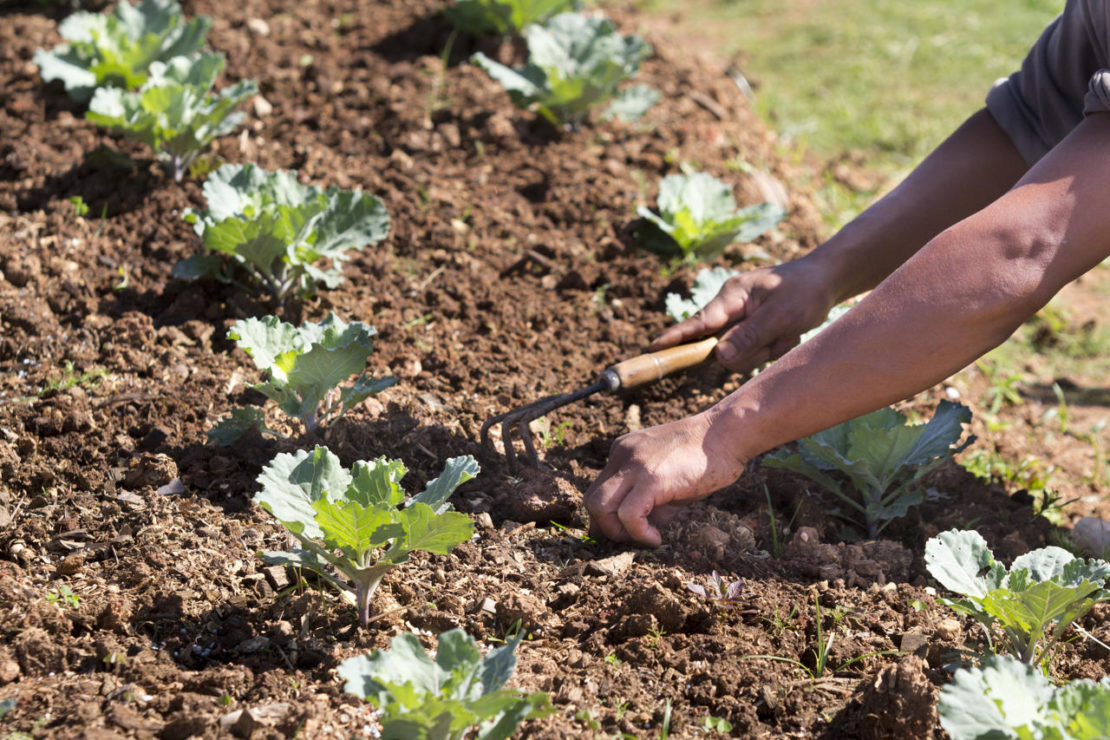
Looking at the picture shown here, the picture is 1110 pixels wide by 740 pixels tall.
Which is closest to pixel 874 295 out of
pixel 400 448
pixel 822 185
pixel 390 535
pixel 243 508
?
pixel 390 535

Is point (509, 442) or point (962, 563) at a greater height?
point (962, 563)

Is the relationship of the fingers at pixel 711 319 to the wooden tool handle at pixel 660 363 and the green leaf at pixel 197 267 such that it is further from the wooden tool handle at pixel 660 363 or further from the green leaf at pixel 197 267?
the green leaf at pixel 197 267

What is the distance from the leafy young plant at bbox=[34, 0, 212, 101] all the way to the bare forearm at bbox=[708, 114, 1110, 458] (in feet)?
9.10

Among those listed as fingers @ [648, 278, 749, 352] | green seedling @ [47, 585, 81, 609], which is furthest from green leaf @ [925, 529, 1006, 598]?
green seedling @ [47, 585, 81, 609]

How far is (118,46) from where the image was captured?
406 cm

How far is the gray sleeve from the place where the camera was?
2.49 meters

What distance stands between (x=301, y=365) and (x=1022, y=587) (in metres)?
1.61

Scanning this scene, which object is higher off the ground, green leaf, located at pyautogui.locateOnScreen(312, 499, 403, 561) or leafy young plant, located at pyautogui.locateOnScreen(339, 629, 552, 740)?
green leaf, located at pyautogui.locateOnScreen(312, 499, 403, 561)

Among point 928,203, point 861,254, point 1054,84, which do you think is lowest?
point 861,254

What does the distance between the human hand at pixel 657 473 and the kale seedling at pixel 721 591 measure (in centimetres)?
16

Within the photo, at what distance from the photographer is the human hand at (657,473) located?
232 cm

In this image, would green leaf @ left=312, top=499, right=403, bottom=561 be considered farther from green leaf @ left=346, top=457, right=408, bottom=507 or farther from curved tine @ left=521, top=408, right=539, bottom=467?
curved tine @ left=521, top=408, right=539, bottom=467

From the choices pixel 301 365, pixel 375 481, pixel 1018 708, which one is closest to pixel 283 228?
pixel 301 365

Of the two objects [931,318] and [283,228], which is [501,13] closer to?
[283,228]
